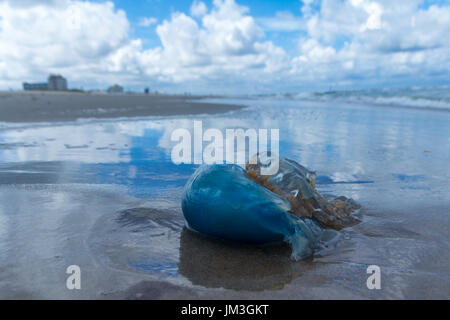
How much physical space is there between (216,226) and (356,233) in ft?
3.30

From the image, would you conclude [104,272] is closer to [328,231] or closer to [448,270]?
[328,231]

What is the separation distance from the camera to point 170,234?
2.04 m

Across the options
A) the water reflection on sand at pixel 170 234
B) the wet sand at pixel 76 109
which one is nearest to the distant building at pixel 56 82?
the wet sand at pixel 76 109

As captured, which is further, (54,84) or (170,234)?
(54,84)

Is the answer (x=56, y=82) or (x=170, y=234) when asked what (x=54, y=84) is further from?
(x=170, y=234)

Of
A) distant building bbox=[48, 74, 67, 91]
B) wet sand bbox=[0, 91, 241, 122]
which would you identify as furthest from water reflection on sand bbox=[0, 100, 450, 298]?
distant building bbox=[48, 74, 67, 91]

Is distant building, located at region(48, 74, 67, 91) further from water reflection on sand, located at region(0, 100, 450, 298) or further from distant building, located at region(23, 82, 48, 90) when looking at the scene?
water reflection on sand, located at region(0, 100, 450, 298)

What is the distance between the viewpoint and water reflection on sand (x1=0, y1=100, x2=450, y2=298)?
1518 mm

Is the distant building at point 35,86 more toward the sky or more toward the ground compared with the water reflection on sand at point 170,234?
more toward the sky

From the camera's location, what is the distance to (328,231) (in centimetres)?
210

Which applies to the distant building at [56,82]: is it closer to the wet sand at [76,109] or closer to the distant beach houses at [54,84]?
the distant beach houses at [54,84]

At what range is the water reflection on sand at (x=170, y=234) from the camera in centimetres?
152

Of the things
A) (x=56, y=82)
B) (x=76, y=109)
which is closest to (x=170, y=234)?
(x=76, y=109)
